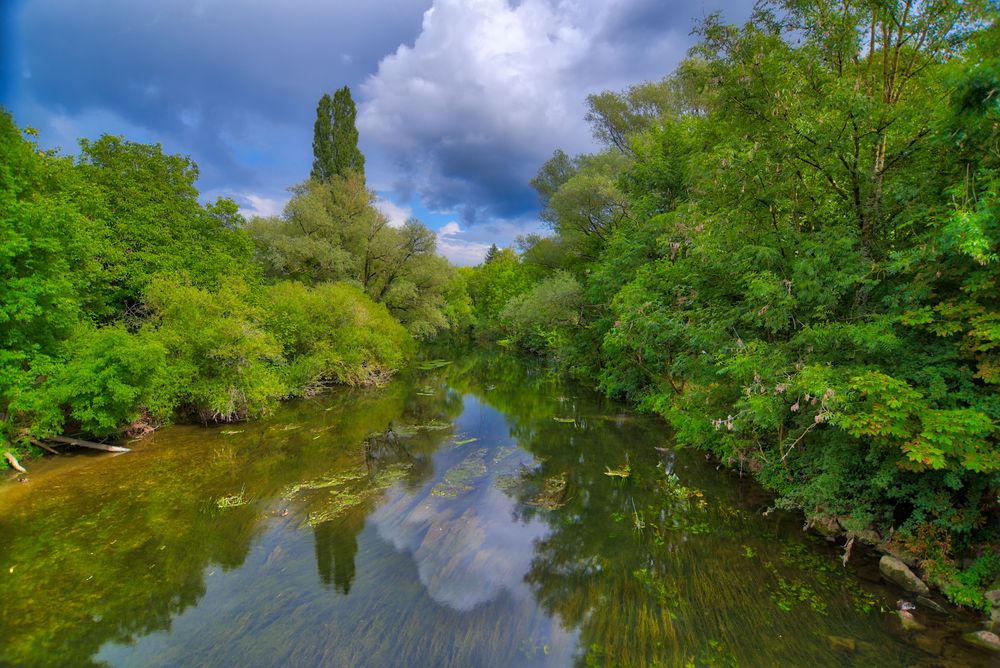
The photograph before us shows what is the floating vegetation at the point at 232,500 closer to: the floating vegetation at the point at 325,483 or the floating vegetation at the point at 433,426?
the floating vegetation at the point at 325,483

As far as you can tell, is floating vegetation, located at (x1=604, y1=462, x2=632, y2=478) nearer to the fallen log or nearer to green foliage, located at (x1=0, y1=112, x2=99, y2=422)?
the fallen log

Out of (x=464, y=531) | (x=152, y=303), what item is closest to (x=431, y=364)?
(x=152, y=303)

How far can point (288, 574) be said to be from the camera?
22.9ft

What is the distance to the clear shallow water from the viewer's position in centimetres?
536

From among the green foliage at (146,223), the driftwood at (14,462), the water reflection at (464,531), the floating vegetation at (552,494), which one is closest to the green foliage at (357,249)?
the green foliage at (146,223)

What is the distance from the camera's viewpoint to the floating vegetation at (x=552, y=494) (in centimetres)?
935

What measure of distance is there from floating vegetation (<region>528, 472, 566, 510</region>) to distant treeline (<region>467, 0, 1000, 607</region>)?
359 centimetres

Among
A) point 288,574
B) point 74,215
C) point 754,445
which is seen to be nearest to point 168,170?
point 74,215

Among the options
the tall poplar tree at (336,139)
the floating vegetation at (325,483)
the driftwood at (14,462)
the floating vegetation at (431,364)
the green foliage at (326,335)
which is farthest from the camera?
the tall poplar tree at (336,139)

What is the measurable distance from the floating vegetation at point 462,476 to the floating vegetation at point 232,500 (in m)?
4.19

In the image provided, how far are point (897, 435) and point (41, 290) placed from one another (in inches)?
648

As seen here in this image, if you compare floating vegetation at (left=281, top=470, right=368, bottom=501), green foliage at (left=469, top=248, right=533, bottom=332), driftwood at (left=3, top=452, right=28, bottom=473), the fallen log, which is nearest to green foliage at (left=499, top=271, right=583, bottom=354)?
floating vegetation at (left=281, top=470, right=368, bottom=501)

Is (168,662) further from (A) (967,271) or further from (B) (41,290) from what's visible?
(A) (967,271)

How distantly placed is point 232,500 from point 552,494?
7204mm
